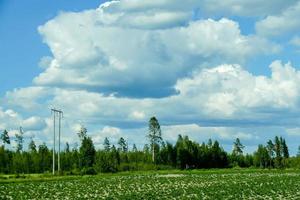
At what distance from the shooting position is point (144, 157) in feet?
489

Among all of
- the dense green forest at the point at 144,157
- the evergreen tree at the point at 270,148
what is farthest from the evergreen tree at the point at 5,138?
the evergreen tree at the point at 270,148

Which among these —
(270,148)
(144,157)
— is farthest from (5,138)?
(270,148)

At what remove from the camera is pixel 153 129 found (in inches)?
5837

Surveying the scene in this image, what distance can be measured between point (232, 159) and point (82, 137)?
58.2 metres

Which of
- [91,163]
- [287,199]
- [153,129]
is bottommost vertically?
[287,199]

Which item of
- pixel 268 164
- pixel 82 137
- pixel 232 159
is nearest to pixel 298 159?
pixel 268 164

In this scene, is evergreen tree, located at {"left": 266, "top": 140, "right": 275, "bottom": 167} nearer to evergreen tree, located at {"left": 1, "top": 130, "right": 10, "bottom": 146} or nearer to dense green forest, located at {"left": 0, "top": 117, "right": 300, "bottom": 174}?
dense green forest, located at {"left": 0, "top": 117, "right": 300, "bottom": 174}

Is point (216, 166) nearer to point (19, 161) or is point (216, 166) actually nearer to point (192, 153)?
point (192, 153)

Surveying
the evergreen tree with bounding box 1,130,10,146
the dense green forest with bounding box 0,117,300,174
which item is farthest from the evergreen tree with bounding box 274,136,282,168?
the evergreen tree with bounding box 1,130,10,146

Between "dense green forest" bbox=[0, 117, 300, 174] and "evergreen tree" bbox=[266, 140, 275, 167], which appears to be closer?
"dense green forest" bbox=[0, 117, 300, 174]

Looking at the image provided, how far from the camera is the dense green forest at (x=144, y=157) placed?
400 ft

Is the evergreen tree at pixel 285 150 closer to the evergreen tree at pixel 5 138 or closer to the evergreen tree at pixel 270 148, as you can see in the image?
the evergreen tree at pixel 270 148

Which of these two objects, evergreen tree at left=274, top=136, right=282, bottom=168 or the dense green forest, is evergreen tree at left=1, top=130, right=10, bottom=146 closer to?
the dense green forest

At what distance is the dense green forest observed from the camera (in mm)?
122062
